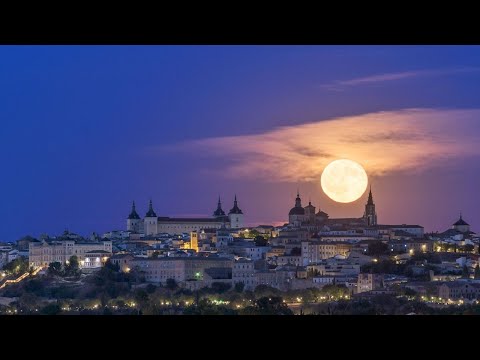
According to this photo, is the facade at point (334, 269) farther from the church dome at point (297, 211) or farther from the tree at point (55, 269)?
the church dome at point (297, 211)

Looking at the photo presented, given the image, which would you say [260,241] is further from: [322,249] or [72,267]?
[72,267]

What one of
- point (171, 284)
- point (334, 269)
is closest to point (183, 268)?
point (171, 284)

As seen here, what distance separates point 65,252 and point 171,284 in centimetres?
352

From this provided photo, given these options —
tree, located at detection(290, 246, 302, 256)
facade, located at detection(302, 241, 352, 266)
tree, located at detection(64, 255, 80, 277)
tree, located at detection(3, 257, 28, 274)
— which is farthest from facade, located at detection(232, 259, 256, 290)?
tree, located at detection(3, 257, 28, 274)

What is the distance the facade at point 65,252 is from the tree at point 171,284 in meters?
2.15

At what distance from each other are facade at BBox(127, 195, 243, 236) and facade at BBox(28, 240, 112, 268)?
391cm

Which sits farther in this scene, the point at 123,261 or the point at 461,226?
the point at 461,226

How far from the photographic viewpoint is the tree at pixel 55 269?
792 inches

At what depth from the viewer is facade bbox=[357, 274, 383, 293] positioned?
1781 centimetres

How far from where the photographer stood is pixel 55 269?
20328mm
